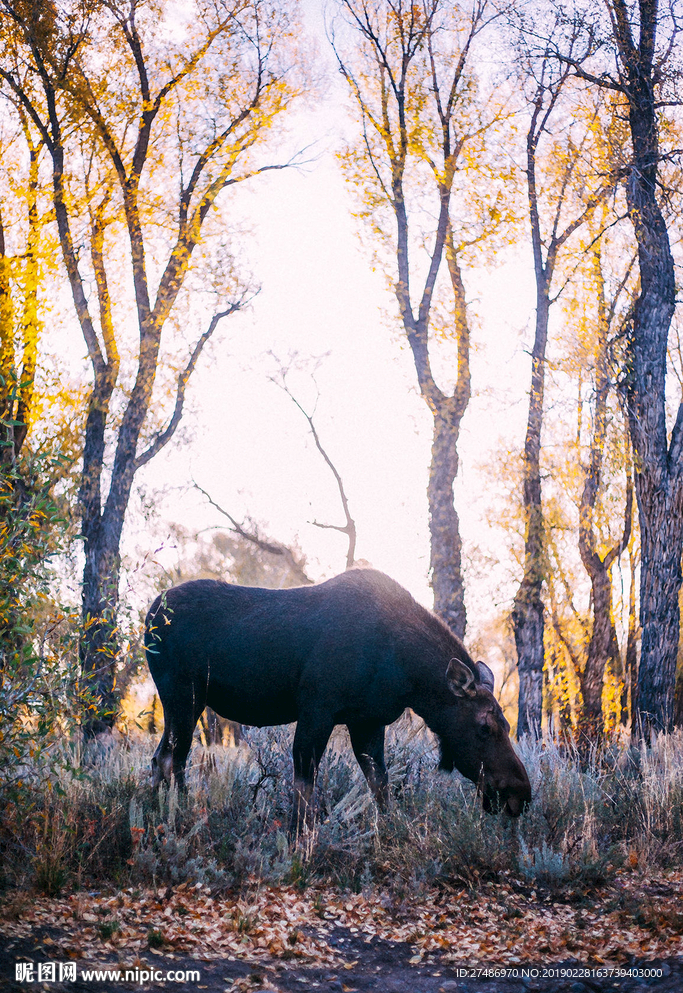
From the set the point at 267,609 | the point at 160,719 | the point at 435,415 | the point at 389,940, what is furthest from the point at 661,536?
the point at 160,719

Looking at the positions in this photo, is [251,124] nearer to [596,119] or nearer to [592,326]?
[596,119]

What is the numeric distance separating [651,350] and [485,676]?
7.47 metres

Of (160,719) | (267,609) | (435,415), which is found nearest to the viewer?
(267,609)

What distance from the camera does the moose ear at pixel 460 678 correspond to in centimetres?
721

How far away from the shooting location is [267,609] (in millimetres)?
7809

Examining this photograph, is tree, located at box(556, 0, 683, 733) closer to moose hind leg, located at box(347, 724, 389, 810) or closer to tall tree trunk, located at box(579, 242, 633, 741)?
tall tree trunk, located at box(579, 242, 633, 741)

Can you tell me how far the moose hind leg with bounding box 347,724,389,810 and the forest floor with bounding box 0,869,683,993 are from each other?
1.20m

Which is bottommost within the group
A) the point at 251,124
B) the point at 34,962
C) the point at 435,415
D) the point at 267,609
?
the point at 34,962

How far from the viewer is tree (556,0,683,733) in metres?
12.3

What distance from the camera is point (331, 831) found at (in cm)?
693

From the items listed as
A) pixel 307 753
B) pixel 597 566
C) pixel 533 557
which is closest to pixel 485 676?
pixel 307 753

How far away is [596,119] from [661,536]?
7.79 metres

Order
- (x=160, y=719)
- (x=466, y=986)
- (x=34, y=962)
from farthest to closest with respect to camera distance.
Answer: (x=160, y=719)
(x=466, y=986)
(x=34, y=962)

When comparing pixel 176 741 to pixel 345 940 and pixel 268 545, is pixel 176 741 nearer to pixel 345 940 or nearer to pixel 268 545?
pixel 345 940
